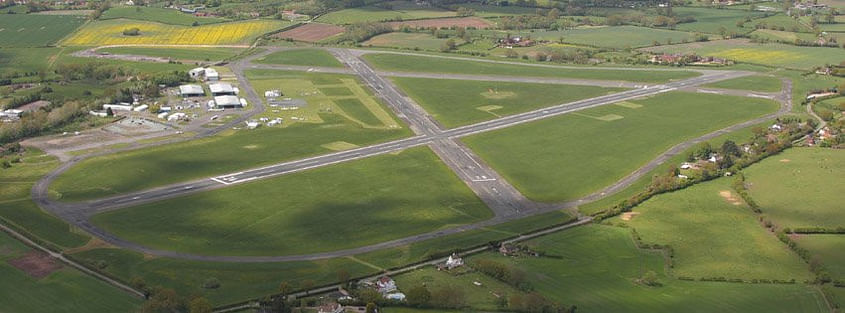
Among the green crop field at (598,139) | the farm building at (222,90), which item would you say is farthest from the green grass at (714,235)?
the farm building at (222,90)

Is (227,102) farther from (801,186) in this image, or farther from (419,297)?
(801,186)

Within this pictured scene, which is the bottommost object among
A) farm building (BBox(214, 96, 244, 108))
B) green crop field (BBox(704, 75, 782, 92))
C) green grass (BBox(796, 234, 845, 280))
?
green grass (BBox(796, 234, 845, 280))

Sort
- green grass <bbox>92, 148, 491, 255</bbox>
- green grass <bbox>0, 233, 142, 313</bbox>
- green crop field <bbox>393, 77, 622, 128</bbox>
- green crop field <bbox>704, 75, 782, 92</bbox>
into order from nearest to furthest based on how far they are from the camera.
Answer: green grass <bbox>0, 233, 142, 313</bbox> < green grass <bbox>92, 148, 491, 255</bbox> < green crop field <bbox>393, 77, 622, 128</bbox> < green crop field <bbox>704, 75, 782, 92</bbox>

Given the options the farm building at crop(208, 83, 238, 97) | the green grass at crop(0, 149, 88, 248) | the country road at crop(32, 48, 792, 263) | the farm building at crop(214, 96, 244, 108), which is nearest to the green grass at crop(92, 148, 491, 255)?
the country road at crop(32, 48, 792, 263)

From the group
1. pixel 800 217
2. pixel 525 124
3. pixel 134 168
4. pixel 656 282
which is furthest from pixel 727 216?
pixel 134 168

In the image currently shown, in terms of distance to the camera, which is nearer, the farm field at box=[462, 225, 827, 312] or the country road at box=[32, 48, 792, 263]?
the farm field at box=[462, 225, 827, 312]

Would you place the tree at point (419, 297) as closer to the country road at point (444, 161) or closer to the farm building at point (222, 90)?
the country road at point (444, 161)

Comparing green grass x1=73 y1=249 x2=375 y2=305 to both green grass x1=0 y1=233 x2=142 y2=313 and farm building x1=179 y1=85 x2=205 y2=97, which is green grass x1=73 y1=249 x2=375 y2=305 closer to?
green grass x1=0 y1=233 x2=142 y2=313
